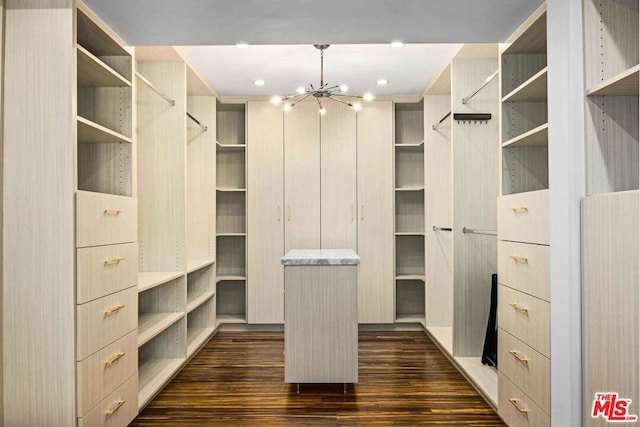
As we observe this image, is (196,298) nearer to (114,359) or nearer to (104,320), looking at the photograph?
→ (114,359)

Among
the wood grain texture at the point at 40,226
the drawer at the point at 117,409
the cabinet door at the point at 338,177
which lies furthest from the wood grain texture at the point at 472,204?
the wood grain texture at the point at 40,226

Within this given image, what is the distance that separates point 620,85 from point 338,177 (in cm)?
351

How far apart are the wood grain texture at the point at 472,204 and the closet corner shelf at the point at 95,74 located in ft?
8.38

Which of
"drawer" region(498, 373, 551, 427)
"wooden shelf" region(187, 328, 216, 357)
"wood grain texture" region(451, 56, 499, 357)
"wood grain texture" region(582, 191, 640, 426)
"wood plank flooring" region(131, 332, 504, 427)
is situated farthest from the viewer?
"wooden shelf" region(187, 328, 216, 357)

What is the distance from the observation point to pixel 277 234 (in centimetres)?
517

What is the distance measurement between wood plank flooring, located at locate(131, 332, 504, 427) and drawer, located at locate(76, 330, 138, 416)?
1.36 ft

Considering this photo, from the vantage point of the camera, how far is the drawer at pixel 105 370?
7.12 feet

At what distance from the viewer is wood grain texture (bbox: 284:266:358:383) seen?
129 inches

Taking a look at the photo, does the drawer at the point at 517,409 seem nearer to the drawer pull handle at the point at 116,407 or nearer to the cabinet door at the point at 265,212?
the drawer pull handle at the point at 116,407

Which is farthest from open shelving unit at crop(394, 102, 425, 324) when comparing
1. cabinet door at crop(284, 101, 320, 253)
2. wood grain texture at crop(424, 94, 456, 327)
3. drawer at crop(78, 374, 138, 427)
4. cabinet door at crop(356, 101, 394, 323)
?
drawer at crop(78, 374, 138, 427)

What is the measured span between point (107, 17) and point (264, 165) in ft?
9.21

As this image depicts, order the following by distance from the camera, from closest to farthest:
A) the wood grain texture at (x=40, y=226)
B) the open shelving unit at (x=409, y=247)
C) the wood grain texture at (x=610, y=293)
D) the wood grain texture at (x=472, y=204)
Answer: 1. the wood grain texture at (x=610, y=293)
2. the wood grain texture at (x=40, y=226)
3. the wood grain texture at (x=472, y=204)
4. the open shelving unit at (x=409, y=247)

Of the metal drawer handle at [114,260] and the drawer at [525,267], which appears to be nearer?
the drawer at [525,267]

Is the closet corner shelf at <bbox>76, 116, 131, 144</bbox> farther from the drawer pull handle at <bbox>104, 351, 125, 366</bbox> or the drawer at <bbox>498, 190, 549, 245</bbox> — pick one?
the drawer at <bbox>498, 190, 549, 245</bbox>
